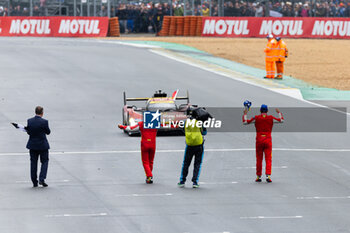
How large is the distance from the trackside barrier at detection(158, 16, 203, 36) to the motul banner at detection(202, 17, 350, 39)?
510 millimetres

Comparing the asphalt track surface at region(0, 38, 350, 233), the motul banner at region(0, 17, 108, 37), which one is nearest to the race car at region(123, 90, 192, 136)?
the asphalt track surface at region(0, 38, 350, 233)

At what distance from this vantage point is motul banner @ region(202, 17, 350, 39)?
6094 centimetres

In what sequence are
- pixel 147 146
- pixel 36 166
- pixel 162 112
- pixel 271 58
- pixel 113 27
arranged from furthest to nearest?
pixel 113 27, pixel 271 58, pixel 162 112, pixel 147 146, pixel 36 166

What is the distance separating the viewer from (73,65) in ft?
132

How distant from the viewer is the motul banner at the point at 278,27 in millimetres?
60938

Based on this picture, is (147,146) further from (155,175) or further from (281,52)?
(281,52)

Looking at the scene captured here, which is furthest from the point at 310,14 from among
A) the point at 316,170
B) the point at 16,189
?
the point at 16,189

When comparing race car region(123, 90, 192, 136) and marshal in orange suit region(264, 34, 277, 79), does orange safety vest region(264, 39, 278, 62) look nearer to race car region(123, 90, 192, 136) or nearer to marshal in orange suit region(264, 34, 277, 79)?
marshal in orange suit region(264, 34, 277, 79)

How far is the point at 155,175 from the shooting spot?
17.3m

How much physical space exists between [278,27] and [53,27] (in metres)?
17.6

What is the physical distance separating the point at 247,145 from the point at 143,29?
4356 centimetres

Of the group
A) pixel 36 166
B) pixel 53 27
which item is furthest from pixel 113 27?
pixel 36 166

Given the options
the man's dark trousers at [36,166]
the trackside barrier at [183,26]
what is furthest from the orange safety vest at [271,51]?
the trackside barrier at [183,26]

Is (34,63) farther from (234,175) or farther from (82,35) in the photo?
(234,175)
